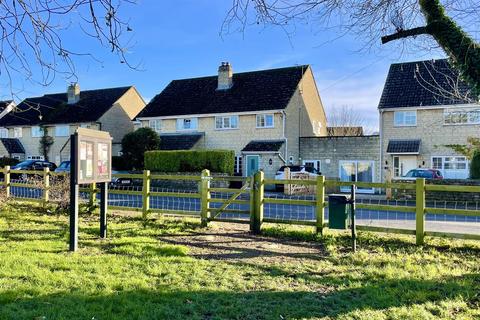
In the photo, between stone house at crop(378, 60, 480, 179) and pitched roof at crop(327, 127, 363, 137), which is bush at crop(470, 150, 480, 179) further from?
pitched roof at crop(327, 127, 363, 137)

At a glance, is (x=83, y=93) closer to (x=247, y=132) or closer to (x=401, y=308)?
(x=247, y=132)

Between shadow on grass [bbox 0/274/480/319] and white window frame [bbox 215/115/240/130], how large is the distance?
29.4m

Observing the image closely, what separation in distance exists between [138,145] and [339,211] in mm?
27649

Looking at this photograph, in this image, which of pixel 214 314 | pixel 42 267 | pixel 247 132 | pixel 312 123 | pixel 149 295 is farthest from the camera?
pixel 312 123

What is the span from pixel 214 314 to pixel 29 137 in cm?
4974

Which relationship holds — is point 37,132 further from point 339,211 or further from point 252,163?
point 339,211

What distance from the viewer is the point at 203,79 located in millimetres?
39938

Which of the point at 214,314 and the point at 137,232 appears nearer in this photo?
the point at 214,314

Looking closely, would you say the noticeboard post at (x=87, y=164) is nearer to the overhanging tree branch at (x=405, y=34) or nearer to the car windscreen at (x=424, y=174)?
the overhanging tree branch at (x=405, y=34)

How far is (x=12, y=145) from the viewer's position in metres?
48.4

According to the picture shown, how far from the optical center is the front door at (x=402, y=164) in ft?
98.6

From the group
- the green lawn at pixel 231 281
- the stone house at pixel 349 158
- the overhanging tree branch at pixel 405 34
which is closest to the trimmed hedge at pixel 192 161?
the stone house at pixel 349 158

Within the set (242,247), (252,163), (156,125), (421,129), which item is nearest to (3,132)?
(156,125)

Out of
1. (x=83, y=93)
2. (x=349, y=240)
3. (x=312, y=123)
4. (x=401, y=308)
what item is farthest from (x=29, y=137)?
(x=401, y=308)
